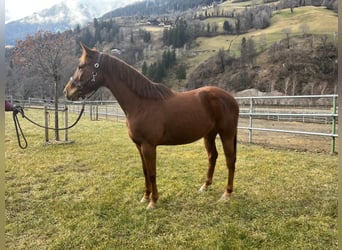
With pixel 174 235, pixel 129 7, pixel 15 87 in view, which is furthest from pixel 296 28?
pixel 129 7

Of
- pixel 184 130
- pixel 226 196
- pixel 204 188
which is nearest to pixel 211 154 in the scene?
pixel 204 188

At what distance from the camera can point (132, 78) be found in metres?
3.58

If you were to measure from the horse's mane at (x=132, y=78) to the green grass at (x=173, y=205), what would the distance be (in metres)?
1.44

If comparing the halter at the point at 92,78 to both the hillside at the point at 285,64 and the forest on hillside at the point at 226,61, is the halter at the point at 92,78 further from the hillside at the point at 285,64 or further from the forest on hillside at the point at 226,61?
the hillside at the point at 285,64

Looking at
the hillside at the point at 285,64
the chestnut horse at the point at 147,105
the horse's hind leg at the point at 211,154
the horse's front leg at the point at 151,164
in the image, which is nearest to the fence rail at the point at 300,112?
the horse's hind leg at the point at 211,154

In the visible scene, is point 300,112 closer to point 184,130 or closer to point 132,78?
point 184,130

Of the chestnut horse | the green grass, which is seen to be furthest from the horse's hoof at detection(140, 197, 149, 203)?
the green grass

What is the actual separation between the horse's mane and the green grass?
144cm

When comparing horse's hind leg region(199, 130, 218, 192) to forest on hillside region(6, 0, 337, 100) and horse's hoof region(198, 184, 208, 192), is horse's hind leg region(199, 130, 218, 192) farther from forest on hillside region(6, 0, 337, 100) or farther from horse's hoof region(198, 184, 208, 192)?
forest on hillside region(6, 0, 337, 100)

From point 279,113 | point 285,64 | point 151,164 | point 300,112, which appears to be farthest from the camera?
point 285,64

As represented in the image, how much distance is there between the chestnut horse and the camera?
3.43m

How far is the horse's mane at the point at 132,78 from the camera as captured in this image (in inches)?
140

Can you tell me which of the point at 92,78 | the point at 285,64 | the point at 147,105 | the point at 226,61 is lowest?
the point at 147,105

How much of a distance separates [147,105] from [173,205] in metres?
1.34
